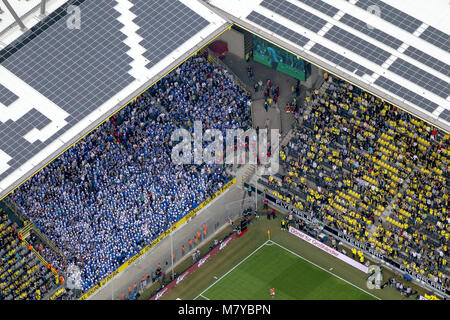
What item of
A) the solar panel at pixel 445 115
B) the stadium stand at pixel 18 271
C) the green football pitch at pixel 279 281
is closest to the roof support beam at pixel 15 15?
the stadium stand at pixel 18 271

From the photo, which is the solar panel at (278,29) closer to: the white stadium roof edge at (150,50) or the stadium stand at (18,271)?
the white stadium roof edge at (150,50)

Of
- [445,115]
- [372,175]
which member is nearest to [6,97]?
[372,175]

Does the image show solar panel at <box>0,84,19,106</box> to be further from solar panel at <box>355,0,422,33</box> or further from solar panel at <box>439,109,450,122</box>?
solar panel at <box>439,109,450,122</box>

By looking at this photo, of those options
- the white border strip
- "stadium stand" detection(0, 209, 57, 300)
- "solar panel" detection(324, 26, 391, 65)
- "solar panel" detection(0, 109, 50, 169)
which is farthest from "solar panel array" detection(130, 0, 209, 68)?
the white border strip

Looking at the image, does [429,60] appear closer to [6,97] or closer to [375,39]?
[375,39]

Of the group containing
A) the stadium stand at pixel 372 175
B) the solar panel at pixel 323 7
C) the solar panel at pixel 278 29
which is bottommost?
the stadium stand at pixel 372 175
